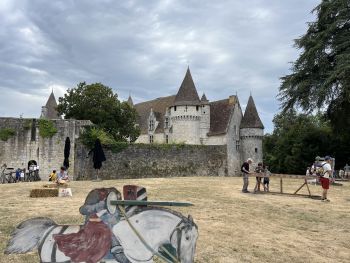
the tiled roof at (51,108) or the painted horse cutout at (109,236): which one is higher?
the tiled roof at (51,108)

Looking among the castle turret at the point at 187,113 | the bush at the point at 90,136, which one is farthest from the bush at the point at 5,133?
the castle turret at the point at 187,113

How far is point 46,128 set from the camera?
27.7 m

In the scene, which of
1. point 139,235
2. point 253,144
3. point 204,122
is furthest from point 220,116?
point 139,235

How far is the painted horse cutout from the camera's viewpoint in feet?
10.8

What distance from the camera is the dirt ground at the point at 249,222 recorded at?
7047 millimetres

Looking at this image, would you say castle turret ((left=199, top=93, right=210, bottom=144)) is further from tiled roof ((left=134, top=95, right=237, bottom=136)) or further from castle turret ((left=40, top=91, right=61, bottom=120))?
castle turret ((left=40, top=91, right=61, bottom=120))

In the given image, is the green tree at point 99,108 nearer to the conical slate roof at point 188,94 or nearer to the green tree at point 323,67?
the conical slate roof at point 188,94

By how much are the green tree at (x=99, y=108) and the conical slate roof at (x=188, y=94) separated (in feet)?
20.3

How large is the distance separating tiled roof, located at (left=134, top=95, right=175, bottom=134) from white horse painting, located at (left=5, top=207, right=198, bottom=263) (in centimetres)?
4435

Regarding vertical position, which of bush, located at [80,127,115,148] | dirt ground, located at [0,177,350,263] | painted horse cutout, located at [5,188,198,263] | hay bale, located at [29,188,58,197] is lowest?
dirt ground, located at [0,177,350,263]

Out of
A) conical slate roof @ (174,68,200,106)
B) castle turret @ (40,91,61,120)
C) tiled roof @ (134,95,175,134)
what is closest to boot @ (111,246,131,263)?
conical slate roof @ (174,68,200,106)

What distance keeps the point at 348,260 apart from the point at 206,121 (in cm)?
3668

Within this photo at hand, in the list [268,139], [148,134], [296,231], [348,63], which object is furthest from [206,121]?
[296,231]

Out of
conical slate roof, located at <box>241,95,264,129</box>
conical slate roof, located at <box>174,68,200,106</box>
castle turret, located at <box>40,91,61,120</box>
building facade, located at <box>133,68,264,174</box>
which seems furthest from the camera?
castle turret, located at <box>40,91,61,120</box>
